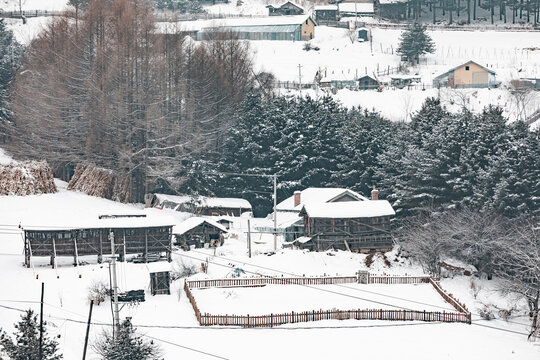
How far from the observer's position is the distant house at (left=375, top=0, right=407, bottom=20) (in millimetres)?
139750

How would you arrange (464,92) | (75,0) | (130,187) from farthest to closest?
1. (464,92)
2. (75,0)
3. (130,187)

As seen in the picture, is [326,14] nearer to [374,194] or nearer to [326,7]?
[326,7]

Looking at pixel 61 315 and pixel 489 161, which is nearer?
pixel 61 315

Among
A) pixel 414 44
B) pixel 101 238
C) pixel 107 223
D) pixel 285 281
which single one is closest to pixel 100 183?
pixel 107 223

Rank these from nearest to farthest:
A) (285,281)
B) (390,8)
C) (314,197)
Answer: (285,281), (314,197), (390,8)

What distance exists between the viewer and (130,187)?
237 feet

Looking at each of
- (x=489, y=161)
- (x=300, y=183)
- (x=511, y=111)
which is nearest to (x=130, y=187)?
(x=300, y=183)

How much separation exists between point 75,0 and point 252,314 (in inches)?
1677

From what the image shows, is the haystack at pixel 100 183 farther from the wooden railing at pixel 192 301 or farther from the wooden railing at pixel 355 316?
the wooden railing at pixel 355 316

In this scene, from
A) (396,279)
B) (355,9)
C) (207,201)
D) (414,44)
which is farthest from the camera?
(355,9)

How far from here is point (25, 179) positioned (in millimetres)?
66062

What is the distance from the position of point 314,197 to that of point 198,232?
9.50 metres

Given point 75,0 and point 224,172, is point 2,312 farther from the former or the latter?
point 75,0

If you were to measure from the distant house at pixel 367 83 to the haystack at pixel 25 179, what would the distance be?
45013mm
